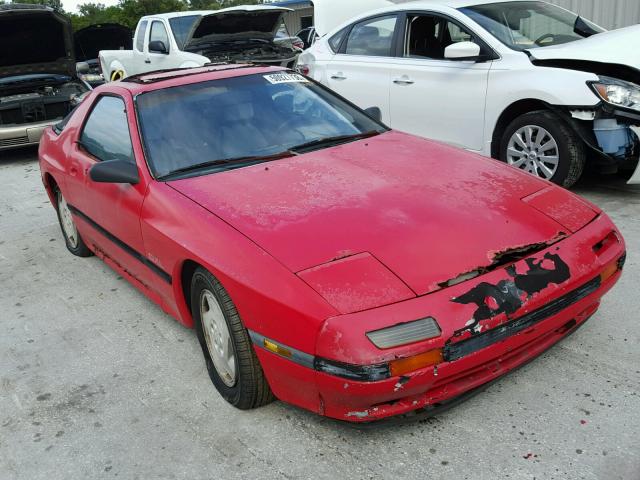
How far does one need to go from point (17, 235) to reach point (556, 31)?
5054 millimetres

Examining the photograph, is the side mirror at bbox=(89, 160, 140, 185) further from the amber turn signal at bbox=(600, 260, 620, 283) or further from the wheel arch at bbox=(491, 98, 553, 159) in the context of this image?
the wheel arch at bbox=(491, 98, 553, 159)

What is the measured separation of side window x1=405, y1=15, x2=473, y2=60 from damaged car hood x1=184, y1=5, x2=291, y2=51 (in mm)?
4304

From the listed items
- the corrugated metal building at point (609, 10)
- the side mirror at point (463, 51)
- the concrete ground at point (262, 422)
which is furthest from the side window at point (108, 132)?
the corrugated metal building at point (609, 10)

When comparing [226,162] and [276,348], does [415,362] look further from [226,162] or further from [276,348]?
[226,162]

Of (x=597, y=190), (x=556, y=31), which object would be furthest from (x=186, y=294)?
(x=556, y=31)

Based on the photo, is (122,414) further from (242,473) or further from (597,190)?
(597,190)

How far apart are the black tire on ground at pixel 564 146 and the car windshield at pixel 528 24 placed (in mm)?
703

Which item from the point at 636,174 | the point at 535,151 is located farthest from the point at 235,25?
the point at 636,174

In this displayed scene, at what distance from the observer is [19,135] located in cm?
841

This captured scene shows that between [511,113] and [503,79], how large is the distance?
29 cm

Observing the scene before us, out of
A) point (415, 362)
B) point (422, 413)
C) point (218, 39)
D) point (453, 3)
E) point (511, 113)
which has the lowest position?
point (422, 413)

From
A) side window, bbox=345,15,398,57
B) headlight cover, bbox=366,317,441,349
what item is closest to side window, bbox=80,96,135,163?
headlight cover, bbox=366,317,441,349

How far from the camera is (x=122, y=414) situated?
2.79 m

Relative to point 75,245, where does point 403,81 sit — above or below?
above
